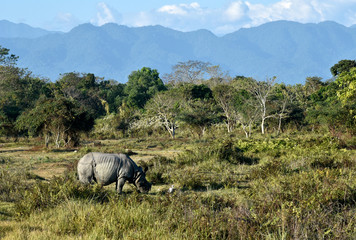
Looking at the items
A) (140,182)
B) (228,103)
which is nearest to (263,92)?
(228,103)

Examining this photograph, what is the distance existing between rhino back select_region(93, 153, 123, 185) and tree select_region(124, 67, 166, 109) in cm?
4707

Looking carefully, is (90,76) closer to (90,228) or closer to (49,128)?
(49,128)

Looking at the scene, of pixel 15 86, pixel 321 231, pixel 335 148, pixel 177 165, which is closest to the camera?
pixel 321 231

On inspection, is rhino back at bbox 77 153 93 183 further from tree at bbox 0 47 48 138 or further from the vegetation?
tree at bbox 0 47 48 138

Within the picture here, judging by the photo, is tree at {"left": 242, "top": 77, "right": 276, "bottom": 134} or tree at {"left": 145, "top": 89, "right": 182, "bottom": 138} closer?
tree at {"left": 242, "top": 77, "right": 276, "bottom": 134}

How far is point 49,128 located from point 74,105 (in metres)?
2.24

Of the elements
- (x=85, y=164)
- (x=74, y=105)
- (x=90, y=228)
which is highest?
(x=74, y=105)

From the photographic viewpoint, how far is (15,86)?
4812 centimetres

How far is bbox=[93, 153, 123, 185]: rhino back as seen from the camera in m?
9.73

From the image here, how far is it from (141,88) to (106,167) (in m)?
55.3

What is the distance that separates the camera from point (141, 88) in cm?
6444

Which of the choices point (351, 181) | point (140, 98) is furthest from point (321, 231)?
point (140, 98)

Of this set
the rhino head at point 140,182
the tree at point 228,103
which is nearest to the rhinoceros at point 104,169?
the rhino head at point 140,182

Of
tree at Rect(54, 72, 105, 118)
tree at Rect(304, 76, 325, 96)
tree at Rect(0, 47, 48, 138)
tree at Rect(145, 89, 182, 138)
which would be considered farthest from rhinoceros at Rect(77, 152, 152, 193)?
tree at Rect(304, 76, 325, 96)
